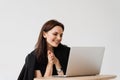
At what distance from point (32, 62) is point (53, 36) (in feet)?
0.85

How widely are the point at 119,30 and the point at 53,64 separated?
4.89 feet

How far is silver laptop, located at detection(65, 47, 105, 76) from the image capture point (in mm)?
1597

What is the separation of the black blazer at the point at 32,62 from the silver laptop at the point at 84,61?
0.31 metres

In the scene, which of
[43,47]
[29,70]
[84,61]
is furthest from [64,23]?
[84,61]

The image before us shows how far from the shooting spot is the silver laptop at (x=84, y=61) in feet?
5.24

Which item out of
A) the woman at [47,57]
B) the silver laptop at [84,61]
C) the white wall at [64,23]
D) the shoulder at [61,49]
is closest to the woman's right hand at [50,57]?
the woman at [47,57]

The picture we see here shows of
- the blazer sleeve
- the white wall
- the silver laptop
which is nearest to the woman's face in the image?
the blazer sleeve

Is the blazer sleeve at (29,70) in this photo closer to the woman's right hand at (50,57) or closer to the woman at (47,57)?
the woman at (47,57)

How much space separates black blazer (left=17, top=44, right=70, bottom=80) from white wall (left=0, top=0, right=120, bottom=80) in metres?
0.71

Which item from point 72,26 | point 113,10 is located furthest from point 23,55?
point 113,10

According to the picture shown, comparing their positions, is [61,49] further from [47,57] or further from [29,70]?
[29,70]

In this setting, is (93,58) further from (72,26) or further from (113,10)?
(113,10)

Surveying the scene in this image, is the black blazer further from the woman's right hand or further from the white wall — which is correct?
the white wall

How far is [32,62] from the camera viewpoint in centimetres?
186
